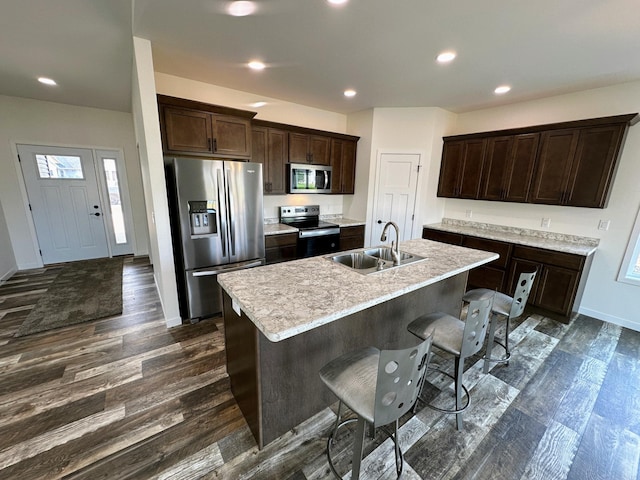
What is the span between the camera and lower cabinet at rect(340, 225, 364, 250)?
14.4 ft

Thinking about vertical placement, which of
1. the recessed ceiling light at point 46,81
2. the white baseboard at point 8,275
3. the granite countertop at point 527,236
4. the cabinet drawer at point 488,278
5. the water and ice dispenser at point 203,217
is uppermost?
the recessed ceiling light at point 46,81

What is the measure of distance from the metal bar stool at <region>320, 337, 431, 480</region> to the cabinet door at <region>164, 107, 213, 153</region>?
270 cm

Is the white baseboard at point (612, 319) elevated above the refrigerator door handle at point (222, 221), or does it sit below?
below

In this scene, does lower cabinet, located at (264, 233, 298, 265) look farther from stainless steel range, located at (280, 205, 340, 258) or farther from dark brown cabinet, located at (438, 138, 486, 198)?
dark brown cabinet, located at (438, 138, 486, 198)

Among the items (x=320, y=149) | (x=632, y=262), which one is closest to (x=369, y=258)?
(x=320, y=149)

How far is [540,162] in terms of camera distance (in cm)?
330

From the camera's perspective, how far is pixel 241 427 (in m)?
1.71

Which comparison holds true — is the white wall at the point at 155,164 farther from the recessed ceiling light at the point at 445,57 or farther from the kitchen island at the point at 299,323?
the recessed ceiling light at the point at 445,57

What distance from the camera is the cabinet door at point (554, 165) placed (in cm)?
309

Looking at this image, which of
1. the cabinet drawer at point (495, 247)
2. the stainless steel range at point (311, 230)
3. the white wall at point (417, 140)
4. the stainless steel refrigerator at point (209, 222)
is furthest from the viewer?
the white wall at point (417, 140)

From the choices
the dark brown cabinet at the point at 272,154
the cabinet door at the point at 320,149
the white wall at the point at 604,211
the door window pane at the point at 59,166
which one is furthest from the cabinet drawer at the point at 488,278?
the door window pane at the point at 59,166

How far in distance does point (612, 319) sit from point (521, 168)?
2.15 m

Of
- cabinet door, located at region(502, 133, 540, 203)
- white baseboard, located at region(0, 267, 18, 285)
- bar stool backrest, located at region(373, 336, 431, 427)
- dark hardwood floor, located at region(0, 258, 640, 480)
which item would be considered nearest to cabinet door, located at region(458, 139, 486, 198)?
cabinet door, located at region(502, 133, 540, 203)

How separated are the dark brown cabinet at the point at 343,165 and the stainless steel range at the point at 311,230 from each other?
0.56 m
